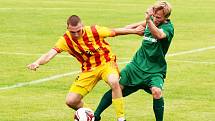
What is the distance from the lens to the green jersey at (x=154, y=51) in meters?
10.8

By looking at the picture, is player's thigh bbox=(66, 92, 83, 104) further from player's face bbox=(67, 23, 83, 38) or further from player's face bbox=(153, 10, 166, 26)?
player's face bbox=(153, 10, 166, 26)

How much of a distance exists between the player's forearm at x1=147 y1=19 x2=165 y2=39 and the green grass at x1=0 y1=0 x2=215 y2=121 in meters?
1.71

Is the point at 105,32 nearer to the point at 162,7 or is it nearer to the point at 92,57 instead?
the point at 92,57

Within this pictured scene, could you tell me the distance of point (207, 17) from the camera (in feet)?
105

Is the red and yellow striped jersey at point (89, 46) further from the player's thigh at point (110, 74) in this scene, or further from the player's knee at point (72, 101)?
the player's knee at point (72, 101)

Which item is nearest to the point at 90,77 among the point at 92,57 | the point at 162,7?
the point at 92,57

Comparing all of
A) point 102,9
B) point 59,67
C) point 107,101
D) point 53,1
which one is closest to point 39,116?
point 107,101

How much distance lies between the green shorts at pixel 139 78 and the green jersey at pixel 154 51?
0.07 meters

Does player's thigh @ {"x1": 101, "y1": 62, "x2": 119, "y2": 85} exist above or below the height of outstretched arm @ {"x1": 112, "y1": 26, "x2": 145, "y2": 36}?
below

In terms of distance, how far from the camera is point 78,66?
57.7 ft

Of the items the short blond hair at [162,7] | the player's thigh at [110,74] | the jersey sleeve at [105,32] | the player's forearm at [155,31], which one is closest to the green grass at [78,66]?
the player's thigh at [110,74]

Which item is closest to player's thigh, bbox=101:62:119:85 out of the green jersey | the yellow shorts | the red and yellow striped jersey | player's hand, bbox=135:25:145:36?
the yellow shorts

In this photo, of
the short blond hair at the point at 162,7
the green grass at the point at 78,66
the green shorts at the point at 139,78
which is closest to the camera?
the short blond hair at the point at 162,7

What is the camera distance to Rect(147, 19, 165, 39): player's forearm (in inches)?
408
